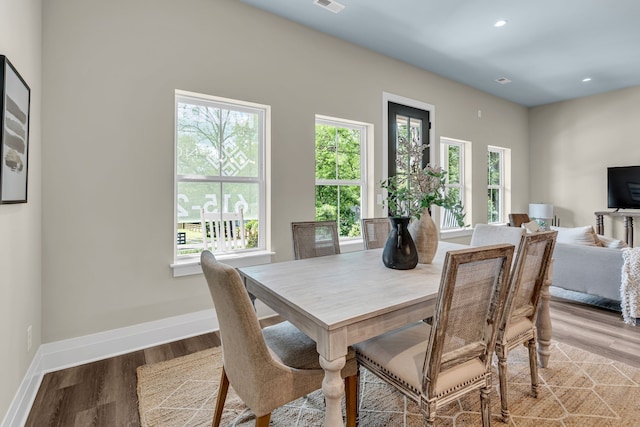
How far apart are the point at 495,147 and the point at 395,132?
2792mm

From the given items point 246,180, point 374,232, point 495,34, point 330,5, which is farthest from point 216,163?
point 495,34

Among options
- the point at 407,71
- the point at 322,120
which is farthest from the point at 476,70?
the point at 322,120

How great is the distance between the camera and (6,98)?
1.44m

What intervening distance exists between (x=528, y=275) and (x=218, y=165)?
253 cm

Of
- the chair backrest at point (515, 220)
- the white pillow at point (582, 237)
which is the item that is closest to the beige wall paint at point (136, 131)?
the white pillow at point (582, 237)

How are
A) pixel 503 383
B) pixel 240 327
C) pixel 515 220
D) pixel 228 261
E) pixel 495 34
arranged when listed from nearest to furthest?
pixel 240 327, pixel 503 383, pixel 228 261, pixel 495 34, pixel 515 220

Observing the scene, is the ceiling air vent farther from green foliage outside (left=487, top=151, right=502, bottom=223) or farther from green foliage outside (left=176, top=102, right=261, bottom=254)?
green foliage outside (left=487, top=151, right=502, bottom=223)

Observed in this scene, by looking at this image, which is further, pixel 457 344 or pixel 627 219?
pixel 627 219

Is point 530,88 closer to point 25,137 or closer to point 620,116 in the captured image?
point 620,116

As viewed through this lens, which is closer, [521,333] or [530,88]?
[521,333]

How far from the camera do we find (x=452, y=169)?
519 centimetres

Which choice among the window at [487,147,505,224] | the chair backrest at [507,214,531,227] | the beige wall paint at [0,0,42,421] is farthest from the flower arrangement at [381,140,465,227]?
the window at [487,147,505,224]

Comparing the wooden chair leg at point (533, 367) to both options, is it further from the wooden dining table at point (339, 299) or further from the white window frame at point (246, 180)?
the white window frame at point (246, 180)

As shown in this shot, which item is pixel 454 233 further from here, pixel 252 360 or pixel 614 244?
pixel 252 360
